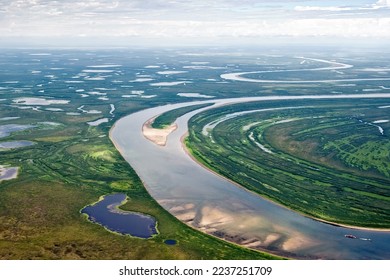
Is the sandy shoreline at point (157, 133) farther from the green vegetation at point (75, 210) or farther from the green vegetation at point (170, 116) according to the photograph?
the green vegetation at point (75, 210)

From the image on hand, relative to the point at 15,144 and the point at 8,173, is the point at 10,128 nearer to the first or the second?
the point at 15,144

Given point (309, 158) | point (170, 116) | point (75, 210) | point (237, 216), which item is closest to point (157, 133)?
point (170, 116)

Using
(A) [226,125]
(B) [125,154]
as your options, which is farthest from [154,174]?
(A) [226,125]

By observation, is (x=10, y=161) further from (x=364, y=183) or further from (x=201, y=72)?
(x=201, y=72)

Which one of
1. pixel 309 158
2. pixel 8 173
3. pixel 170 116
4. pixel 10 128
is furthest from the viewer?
pixel 170 116

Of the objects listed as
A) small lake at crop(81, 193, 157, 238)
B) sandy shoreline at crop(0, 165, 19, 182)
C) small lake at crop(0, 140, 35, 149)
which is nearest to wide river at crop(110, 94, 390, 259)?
small lake at crop(81, 193, 157, 238)

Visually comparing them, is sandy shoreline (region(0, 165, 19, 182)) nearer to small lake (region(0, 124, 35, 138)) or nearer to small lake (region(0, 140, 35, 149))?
small lake (region(0, 140, 35, 149))
